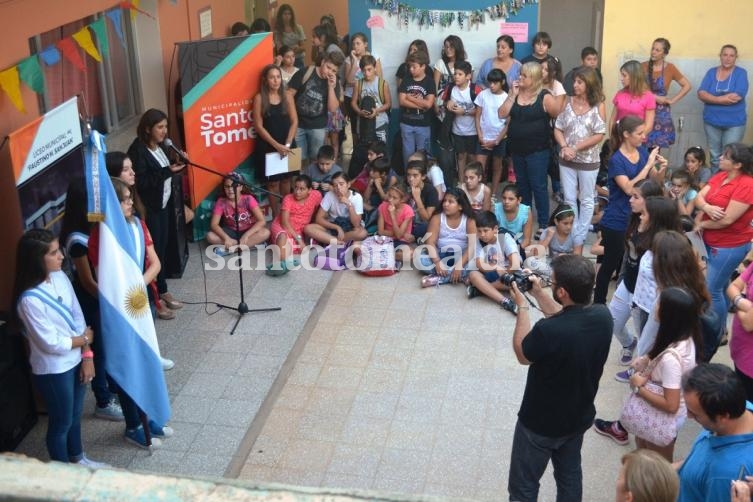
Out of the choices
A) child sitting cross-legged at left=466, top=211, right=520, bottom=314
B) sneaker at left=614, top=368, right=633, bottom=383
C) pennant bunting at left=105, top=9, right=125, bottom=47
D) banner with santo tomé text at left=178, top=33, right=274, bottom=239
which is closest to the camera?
sneaker at left=614, top=368, right=633, bottom=383

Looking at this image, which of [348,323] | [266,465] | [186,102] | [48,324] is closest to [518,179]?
[348,323]

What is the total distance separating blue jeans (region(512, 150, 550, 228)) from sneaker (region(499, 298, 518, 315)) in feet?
5.76

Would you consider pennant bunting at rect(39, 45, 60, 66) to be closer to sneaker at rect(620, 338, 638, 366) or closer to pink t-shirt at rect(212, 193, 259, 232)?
pink t-shirt at rect(212, 193, 259, 232)

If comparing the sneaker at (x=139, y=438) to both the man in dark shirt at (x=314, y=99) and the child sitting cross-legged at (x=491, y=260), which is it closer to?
the child sitting cross-legged at (x=491, y=260)

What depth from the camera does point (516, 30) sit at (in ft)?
33.7

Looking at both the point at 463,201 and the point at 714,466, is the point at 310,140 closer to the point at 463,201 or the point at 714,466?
the point at 463,201

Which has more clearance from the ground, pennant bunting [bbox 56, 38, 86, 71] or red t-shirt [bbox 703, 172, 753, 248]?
pennant bunting [bbox 56, 38, 86, 71]

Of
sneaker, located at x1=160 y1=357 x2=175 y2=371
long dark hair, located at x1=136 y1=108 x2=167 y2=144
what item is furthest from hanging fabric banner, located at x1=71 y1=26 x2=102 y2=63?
sneaker, located at x1=160 y1=357 x2=175 y2=371

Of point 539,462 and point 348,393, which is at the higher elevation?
point 539,462

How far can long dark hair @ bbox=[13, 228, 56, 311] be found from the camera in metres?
4.71

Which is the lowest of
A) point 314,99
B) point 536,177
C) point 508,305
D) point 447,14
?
point 508,305

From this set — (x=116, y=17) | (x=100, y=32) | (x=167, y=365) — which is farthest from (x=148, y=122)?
(x=167, y=365)

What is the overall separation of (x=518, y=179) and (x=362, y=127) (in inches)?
77.9

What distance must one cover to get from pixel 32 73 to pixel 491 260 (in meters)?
4.02
